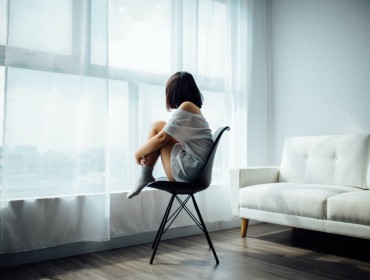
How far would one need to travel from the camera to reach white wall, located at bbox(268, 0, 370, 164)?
2988 millimetres

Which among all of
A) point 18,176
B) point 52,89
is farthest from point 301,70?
point 18,176

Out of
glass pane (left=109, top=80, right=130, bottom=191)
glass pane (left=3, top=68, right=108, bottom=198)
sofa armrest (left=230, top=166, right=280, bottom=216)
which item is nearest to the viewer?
glass pane (left=3, top=68, right=108, bottom=198)

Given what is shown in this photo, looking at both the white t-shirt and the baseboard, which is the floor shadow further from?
the white t-shirt

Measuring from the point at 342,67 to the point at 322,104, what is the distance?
36 cm

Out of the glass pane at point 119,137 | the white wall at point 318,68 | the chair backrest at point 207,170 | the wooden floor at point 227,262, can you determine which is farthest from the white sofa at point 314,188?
the glass pane at point 119,137

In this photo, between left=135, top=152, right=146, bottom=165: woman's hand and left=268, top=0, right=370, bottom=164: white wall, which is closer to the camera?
left=135, top=152, right=146, bottom=165: woman's hand

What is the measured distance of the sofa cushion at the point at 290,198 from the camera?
88.3 inches

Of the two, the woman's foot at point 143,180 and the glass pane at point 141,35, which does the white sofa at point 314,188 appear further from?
the glass pane at point 141,35

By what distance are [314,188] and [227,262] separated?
0.81m

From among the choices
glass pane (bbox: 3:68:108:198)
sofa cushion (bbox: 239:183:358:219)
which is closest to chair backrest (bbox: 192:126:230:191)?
sofa cushion (bbox: 239:183:358:219)

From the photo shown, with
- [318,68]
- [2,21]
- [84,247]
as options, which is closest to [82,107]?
[2,21]

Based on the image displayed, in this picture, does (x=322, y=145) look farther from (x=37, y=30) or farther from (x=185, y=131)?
(x=37, y=30)

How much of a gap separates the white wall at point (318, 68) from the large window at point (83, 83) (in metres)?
1.08

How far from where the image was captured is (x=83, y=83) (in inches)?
94.0
